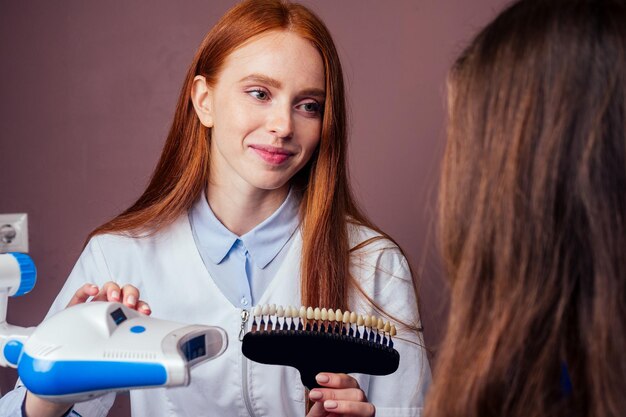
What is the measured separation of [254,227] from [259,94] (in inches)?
10.1

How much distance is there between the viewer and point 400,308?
1409mm

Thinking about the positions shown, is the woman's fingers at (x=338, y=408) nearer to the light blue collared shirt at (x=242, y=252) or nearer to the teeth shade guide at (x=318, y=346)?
the teeth shade guide at (x=318, y=346)

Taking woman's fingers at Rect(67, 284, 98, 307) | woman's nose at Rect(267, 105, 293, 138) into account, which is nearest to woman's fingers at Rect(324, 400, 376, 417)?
woman's fingers at Rect(67, 284, 98, 307)

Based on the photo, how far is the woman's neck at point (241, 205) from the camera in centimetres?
140

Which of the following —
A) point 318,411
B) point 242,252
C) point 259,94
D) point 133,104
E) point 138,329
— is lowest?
point 318,411

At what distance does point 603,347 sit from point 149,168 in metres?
1.53

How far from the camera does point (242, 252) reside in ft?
4.58

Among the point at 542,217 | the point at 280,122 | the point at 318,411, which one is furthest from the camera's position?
the point at 280,122

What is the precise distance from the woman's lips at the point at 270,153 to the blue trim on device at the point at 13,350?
509mm

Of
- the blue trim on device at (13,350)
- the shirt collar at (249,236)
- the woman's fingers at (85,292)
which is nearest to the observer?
the blue trim on device at (13,350)

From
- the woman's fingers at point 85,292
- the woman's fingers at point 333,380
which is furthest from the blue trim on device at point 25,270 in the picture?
the woman's fingers at point 333,380

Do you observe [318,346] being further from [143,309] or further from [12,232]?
[12,232]

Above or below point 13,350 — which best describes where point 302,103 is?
above

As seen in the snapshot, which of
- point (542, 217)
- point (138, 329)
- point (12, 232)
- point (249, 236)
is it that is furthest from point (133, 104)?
point (542, 217)
